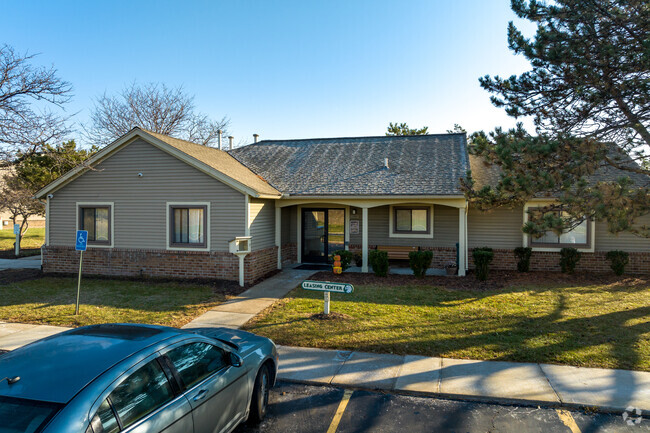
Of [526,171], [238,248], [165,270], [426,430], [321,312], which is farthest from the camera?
[165,270]

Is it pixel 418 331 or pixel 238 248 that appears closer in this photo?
pixel 418 331

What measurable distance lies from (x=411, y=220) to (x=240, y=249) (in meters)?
6.67

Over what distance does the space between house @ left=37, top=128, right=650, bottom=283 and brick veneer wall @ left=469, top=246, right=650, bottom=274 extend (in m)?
0.03

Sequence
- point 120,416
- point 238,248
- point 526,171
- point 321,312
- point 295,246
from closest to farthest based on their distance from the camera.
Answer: point 120,416 < point 526,171 < point 321,312 < point 238,248 < point 295,246

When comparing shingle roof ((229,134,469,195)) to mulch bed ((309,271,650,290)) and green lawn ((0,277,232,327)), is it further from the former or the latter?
green lawn ((0,277,232,327))

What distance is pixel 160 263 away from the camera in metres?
13.7

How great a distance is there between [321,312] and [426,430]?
190 inches

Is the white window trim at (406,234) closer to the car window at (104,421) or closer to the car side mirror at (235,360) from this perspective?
the car side mirror at (235,360)

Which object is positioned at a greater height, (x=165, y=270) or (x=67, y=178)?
(x=67, y=178)

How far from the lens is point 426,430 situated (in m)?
4.70

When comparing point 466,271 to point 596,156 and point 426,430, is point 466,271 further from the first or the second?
point 426,430

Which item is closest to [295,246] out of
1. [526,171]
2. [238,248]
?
[238,248]

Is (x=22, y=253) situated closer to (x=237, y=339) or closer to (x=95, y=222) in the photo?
(x=95, y=222)

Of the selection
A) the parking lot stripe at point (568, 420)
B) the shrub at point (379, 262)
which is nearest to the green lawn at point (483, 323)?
the parking lot stripe at point (568, 420)
